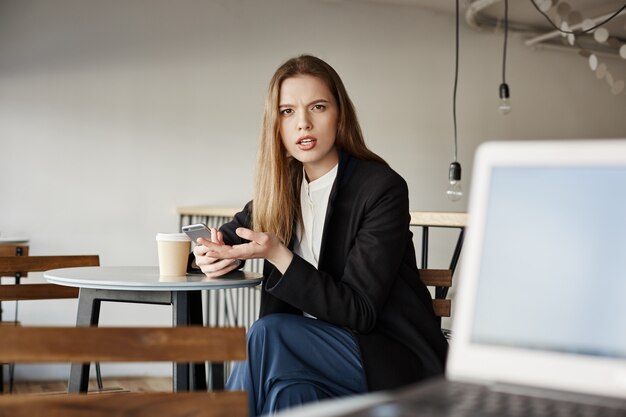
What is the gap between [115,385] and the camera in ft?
17.1

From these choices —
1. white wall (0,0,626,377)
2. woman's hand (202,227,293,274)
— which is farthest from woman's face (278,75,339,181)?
white wall (0,0,626,377)

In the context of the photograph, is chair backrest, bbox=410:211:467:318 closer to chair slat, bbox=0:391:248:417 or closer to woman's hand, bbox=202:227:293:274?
woman's hand, bbox=202:227:293:274

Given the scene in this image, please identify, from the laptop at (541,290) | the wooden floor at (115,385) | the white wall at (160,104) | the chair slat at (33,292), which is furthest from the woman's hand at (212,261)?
the white wall at (160,104)

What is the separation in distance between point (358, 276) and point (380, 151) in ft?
15.0

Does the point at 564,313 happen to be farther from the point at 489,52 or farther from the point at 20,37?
the point at 489,52

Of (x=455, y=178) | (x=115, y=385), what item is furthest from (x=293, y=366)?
(x=115, y=385)

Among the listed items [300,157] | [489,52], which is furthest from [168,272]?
[489,52]

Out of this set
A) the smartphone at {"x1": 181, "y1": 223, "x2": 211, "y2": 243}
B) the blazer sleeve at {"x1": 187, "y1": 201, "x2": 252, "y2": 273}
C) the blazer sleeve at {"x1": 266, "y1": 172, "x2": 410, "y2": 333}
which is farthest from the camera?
the blazer sleeve at {"x1": 187, "y1": 201, "x2": 252, "y2": 273}

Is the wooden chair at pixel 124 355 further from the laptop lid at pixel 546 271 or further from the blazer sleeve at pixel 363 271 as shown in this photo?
the blazer sleeve at pixel 363 271

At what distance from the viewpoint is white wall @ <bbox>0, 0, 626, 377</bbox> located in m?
5.20

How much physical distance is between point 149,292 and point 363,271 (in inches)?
21.7

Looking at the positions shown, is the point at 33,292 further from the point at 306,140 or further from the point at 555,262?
the point at 555,262

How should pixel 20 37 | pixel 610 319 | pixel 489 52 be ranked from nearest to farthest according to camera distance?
1. pixel 610 319
2. pixel 20 37
3. pixel 489 52

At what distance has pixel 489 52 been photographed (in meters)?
6.82
